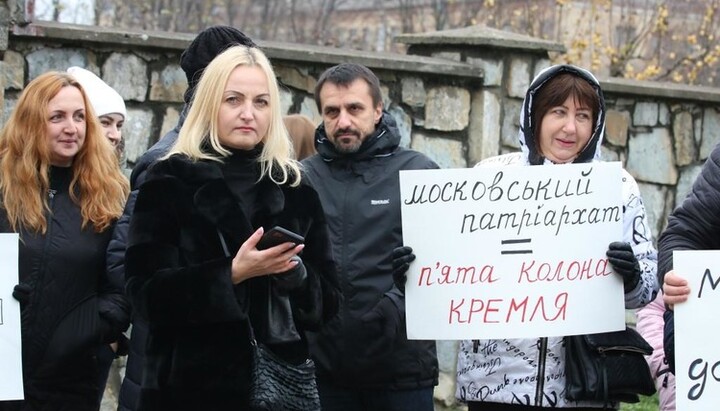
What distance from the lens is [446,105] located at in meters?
8.13

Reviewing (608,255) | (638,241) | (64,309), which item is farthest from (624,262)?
(64,309)

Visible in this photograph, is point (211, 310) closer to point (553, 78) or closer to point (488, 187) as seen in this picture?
point (488, 187)

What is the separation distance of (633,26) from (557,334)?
1275 cm

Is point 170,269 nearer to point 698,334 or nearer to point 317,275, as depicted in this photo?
point 317,275

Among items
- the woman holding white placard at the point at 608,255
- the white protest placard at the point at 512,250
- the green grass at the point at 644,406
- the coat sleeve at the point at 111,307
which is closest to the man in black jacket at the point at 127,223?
the coat sleeve at the point at 111,307

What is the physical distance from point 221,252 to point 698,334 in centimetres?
144

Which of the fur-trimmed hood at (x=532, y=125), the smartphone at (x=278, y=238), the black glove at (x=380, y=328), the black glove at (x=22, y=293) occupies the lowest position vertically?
the black glove at (x=380, y=328)

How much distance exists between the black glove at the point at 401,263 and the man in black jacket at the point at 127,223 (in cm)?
87

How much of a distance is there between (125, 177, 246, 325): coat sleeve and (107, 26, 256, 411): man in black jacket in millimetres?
544

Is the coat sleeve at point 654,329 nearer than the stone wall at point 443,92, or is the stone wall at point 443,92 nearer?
the coat sleeve at point 654,329

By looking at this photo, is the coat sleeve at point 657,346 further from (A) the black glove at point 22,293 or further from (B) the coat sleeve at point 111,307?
(A) the black glove at point 22,293

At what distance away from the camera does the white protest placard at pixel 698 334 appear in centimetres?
423

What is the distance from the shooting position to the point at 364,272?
5242 millimetres

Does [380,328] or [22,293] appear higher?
[22,293]
